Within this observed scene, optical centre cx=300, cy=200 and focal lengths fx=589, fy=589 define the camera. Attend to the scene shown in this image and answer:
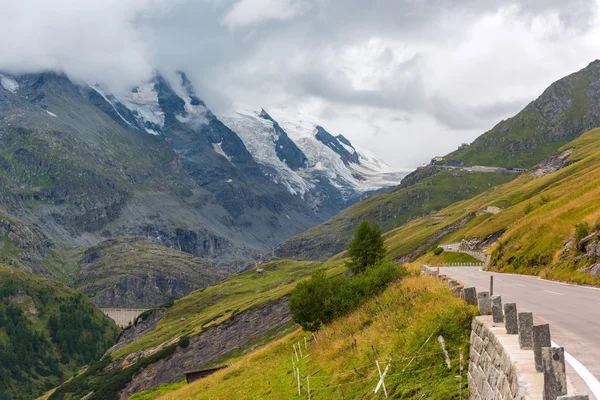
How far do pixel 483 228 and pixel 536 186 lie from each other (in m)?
56.6

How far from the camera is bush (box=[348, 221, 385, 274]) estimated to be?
263ft

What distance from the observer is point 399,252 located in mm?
177875

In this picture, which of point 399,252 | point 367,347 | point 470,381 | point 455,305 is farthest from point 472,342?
point 399,252

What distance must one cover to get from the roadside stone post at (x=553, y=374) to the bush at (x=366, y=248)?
68.3m

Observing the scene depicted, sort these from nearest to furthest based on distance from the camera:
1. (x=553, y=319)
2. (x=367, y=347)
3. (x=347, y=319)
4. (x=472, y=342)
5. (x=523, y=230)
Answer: (x=472, y=342) → (x=553, y=319) → (x=367, y=347) → (x=347, y=319) → (x=523, y=230)

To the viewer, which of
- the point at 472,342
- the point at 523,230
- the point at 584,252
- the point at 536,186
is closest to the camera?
the point at 472,342

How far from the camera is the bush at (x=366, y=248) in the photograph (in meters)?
80.2

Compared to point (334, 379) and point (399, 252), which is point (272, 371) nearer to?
point (334, 379)

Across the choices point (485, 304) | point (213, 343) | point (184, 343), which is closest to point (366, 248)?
point (485, 304)

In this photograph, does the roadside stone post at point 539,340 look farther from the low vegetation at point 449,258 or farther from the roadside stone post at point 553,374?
the low vegetation at point 449,258

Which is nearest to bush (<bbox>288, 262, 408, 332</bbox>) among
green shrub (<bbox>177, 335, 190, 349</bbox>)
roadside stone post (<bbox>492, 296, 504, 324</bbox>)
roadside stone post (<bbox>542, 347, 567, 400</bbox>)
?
roadside stone post (<bbox>492, 296, 504, 324</bbox>)

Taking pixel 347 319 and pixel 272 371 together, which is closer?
pixel 347 319

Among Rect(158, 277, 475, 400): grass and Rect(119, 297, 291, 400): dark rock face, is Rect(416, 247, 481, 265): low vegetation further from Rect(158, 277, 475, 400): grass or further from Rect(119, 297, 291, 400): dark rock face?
Rect(158, 277, 475, 400): grass

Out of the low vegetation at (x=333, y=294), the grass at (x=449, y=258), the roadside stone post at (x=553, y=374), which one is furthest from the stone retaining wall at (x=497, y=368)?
the grass at (x=449, y=258)
